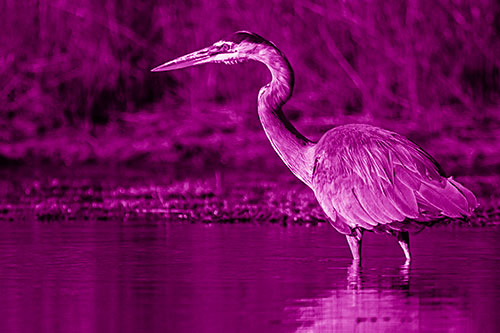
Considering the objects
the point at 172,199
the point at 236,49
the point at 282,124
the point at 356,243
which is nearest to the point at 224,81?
the point at 172,199

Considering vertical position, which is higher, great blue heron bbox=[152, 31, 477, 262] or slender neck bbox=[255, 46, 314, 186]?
slender neck bbox=[255, 46, 314, 186]

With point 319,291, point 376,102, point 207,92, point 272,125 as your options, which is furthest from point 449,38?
point 319,291

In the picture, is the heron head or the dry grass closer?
the heron head

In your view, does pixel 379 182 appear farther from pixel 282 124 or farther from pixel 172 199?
pixel 172 199

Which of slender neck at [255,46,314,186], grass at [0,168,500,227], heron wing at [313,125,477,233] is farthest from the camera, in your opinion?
grass at [0,168,500,227]

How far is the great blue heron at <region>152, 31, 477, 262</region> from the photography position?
9.78 metres

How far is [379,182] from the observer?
33.4 ft

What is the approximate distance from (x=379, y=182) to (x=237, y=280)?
155 cm

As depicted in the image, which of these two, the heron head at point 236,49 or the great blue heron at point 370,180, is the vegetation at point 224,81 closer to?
the heron head at point 236,49

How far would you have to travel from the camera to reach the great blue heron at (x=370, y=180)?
9781 millimetres

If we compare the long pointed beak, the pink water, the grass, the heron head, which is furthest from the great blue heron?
the grass

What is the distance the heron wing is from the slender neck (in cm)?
31

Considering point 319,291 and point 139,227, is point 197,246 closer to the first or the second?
point 139,227

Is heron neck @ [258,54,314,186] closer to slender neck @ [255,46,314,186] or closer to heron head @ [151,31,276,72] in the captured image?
slender neck @ [255,46,314,186]
